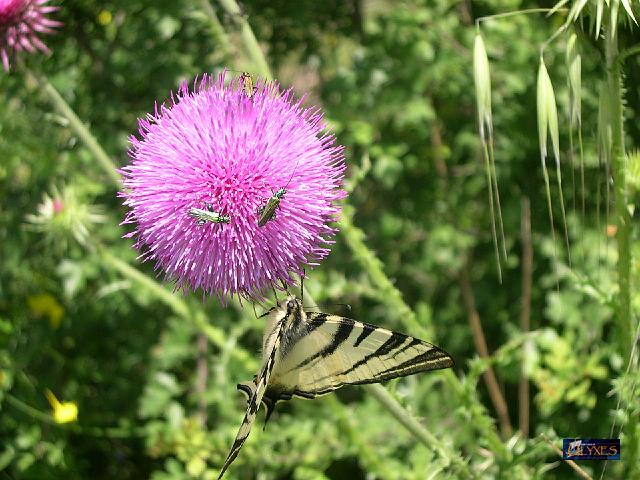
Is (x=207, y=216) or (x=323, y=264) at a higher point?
(x=207, y=216)

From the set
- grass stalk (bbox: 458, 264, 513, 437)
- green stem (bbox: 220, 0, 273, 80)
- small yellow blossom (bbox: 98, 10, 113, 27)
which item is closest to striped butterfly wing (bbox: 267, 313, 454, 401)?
green stem (bbox: 220, 0, 273, 80)

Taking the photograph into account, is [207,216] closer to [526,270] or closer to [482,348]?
[482,348]

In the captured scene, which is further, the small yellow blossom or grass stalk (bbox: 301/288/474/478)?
the small yellow blossom

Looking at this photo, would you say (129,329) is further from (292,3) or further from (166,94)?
(292,3)

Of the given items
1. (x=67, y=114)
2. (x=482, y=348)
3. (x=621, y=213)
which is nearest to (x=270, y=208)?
(x=621, y=213)

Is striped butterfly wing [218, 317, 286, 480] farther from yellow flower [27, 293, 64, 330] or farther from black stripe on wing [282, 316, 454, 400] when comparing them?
yellow flower [27, 293, 64, 330]

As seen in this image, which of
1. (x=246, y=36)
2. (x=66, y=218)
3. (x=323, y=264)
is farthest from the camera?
(x=323, y=264)

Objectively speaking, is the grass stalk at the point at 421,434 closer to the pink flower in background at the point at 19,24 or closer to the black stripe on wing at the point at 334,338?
the black stripe on wing at the point at 334,338
